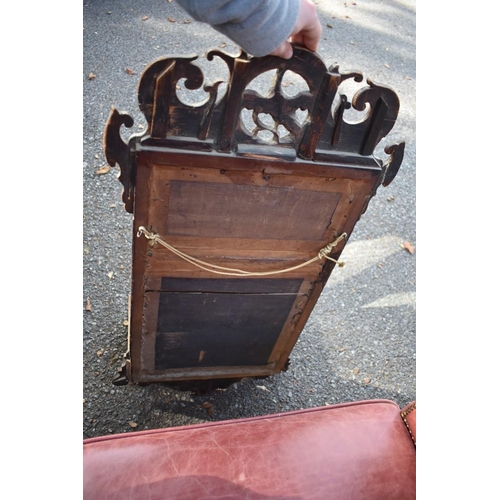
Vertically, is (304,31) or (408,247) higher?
(304,31)

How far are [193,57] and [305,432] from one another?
103cm

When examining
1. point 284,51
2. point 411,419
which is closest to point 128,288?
point 411,419

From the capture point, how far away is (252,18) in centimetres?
94

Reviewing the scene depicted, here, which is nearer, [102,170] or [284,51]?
[284,51]

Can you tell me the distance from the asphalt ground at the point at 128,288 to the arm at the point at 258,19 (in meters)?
1.63

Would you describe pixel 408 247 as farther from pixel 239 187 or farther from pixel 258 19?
pixel 258 19

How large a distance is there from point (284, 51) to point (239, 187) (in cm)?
37

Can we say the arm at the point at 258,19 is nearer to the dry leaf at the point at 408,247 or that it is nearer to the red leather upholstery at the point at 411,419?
the red leather upholstery at the point at 411,419

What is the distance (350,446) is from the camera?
1.31 meters

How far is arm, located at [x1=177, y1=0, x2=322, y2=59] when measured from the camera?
3.01 feet

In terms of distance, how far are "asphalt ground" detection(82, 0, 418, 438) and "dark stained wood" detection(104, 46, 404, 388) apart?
382 mm

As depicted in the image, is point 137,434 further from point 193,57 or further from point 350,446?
point 193,57

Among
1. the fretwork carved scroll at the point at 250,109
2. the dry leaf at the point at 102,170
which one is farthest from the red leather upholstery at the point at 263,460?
the dry leaf at the point at 102,170

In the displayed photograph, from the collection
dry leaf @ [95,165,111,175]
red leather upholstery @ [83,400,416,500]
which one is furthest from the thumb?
dry leaf @ [95,165,111,175]
